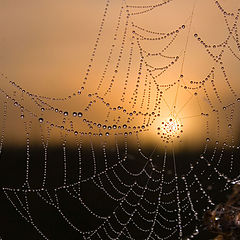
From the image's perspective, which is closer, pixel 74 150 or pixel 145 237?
pixel 74 150

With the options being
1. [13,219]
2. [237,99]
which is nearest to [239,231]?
[237,99]

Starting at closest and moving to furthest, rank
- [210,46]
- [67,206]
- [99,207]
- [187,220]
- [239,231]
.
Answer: [239,231]
[210,46]
[187,220]
[99,207]
[67,206]

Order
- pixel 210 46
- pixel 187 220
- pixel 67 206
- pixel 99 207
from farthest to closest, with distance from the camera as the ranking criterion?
pixel 67 206
pixel 99 207
pixel 187 220
pixel 210 46

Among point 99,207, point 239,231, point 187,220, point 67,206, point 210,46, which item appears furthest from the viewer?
point 67,206

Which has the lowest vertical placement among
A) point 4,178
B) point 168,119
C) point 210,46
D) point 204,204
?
point 204,204

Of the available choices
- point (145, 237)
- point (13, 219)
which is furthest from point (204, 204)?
point (13, 219)

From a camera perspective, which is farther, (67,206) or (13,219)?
(67,206)

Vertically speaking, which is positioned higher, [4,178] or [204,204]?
[4,178]

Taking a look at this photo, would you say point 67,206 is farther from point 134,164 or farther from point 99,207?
point 134,164

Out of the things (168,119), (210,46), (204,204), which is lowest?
(204,204)

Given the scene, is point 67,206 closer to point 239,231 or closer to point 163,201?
point 163,201
